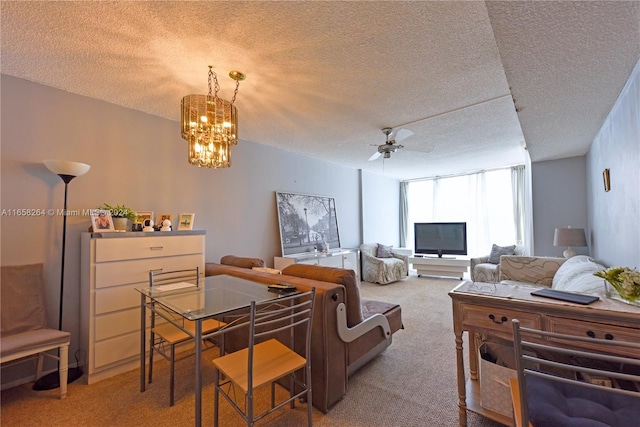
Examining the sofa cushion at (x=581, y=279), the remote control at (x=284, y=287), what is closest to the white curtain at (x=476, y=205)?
the sofa cushion at (x=581, y=279)

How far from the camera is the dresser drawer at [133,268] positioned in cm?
232

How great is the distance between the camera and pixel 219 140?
221 centimetres

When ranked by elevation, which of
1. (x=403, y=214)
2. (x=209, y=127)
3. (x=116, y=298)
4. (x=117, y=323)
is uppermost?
(x=209, y=127)

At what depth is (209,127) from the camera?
213 centimetres

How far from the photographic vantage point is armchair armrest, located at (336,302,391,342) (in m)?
1.98

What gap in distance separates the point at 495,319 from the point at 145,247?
286cm

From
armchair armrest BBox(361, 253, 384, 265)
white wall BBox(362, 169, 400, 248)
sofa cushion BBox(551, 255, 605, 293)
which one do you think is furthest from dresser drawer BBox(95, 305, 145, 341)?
white wall BBox(362, 169, 400, 248)

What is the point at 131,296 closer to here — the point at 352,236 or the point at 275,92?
the point at 275,92

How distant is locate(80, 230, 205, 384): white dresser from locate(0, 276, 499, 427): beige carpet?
171 mm

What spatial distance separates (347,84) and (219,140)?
1.24 m

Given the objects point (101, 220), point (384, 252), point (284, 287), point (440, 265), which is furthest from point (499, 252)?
point (101, 220)

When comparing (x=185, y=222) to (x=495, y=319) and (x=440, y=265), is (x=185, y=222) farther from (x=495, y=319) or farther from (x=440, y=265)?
Answer: (x=440, y=265)

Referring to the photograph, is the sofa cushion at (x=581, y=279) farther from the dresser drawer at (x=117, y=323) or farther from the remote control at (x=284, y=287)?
the dresser drawer at (x=117, y=323)

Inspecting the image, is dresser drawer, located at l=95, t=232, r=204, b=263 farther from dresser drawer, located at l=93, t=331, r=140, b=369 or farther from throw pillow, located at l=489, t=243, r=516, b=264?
throw pillow, located at l=489, t=243, r=516, b=264
